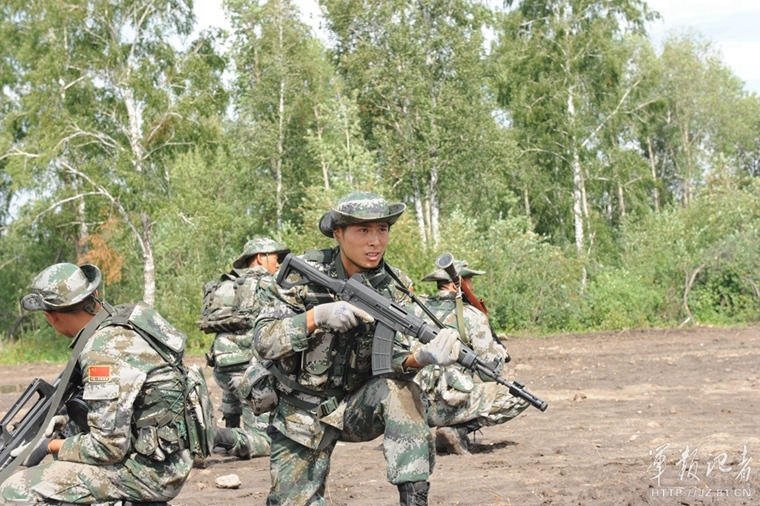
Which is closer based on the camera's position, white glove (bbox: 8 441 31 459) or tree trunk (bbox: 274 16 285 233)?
white glove (bbox: 8 441 31 459)

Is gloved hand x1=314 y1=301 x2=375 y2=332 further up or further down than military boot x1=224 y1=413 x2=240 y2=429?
further up

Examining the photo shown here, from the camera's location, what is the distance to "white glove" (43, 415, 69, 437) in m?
4.71

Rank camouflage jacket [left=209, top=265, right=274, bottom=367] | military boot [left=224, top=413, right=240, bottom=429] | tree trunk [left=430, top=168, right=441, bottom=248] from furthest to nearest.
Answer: tree trunk [left=430, top=168, right=441, bottom=248], military boot [left=224, top=413, right=240, bottom=429], camouflage jacket [left=209, top=265, right=274, bottom=367]

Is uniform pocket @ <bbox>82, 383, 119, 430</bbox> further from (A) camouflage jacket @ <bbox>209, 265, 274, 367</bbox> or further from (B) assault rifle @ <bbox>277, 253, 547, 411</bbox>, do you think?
(A) camouflage jacket @ <bbox>209, 265, 274, 367</bbox>

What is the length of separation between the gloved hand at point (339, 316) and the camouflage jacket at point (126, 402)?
2.77 feet

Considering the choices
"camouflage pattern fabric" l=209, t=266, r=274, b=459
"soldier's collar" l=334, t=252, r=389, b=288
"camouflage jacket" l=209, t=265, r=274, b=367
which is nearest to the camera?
"soldier's collar" l=334, t=252, r=389, b=288

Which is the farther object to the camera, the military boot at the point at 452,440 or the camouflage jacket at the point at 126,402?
the military boot at the point at 452,440

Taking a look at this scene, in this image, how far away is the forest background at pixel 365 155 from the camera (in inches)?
Answer: 891

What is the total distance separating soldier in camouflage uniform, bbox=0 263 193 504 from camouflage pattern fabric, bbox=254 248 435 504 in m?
0.53

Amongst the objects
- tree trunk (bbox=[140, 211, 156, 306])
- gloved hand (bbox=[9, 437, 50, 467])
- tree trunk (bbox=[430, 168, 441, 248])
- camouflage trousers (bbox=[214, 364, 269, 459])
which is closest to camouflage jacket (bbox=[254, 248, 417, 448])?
gloved hand (bbox=[9, 437, 50, 467])

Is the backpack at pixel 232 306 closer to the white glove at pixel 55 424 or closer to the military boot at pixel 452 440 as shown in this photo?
the military boot at pixel 452 440

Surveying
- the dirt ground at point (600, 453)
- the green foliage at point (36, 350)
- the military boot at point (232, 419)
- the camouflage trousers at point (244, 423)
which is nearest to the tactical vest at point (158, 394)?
the dirt ground at point (600, 453)

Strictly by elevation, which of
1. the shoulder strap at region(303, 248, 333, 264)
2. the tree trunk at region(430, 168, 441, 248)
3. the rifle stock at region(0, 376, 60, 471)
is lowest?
the rifle stock at region(0, 376, 60, 471)

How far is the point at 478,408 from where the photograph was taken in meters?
8.40
